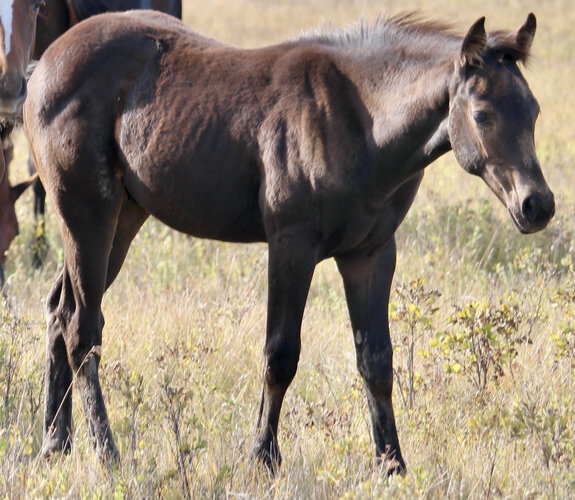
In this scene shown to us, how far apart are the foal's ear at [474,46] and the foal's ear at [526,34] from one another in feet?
0.50

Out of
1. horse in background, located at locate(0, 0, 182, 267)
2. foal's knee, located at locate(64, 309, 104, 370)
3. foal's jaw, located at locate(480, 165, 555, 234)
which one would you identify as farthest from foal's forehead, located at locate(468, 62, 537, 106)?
horse in background, located at locate(0, 0, 182, 267)

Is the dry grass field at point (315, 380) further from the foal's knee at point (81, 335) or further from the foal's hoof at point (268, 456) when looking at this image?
the foal's knee at point (81, 335)

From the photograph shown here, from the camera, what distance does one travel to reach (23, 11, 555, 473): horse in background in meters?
3.34

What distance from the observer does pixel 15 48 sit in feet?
17.7

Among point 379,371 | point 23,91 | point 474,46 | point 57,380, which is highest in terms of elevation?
point 474,46

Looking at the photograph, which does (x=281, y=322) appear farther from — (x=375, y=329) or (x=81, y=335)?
(x=81, y=335)

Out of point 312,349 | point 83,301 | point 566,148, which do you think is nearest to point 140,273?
point 312,349

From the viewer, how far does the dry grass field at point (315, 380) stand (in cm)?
357

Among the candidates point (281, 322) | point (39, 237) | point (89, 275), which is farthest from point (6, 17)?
point (281, 322)

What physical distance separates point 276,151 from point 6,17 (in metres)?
2.79

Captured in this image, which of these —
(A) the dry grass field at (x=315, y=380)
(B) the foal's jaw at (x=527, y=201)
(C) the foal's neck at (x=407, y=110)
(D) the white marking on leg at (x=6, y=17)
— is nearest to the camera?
(B) the foal's jaw at (x=527, y=201)

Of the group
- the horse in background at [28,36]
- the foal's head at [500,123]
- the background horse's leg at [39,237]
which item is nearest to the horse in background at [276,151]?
the foal's head at [500,123]

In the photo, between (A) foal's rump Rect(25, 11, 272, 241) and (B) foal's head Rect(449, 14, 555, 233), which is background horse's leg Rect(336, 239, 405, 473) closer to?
(A) foal's rump Rect(25, 11, 272, 241)

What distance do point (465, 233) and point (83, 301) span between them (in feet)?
13.6
